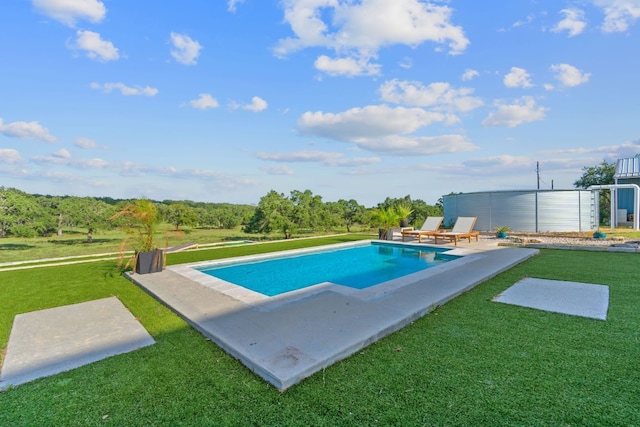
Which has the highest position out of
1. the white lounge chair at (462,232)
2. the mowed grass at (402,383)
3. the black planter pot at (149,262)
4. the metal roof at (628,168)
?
the metal roof at (628,168)

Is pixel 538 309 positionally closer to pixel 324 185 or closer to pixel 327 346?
pixel 327 346

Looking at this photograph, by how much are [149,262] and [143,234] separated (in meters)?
0.61

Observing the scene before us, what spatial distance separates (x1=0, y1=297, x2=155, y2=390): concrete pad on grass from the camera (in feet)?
8.74

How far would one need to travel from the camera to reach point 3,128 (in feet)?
49.1

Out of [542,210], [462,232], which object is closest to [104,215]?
[462,232]

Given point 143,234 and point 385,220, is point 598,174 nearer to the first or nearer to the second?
point 385,220

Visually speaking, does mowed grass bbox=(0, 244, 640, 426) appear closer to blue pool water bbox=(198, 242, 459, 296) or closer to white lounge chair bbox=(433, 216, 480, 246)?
blue pool water bbox=(198, 242, 459, 296)

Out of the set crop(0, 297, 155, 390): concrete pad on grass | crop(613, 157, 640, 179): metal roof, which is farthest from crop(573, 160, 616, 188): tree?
crop(0, 297, 155, 390): concrete pad on grass

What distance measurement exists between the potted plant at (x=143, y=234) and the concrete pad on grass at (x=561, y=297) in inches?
246

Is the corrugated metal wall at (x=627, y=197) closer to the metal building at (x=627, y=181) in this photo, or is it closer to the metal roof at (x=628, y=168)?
the metal building at (x=627, y=181)

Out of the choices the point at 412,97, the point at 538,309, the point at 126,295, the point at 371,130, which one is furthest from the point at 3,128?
the point at 538,309

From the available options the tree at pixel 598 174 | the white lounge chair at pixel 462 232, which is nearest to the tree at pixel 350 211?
the white lounge chair at pixel 462 232

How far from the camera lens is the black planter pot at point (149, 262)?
6018 mm

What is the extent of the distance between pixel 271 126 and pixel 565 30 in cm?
1268
